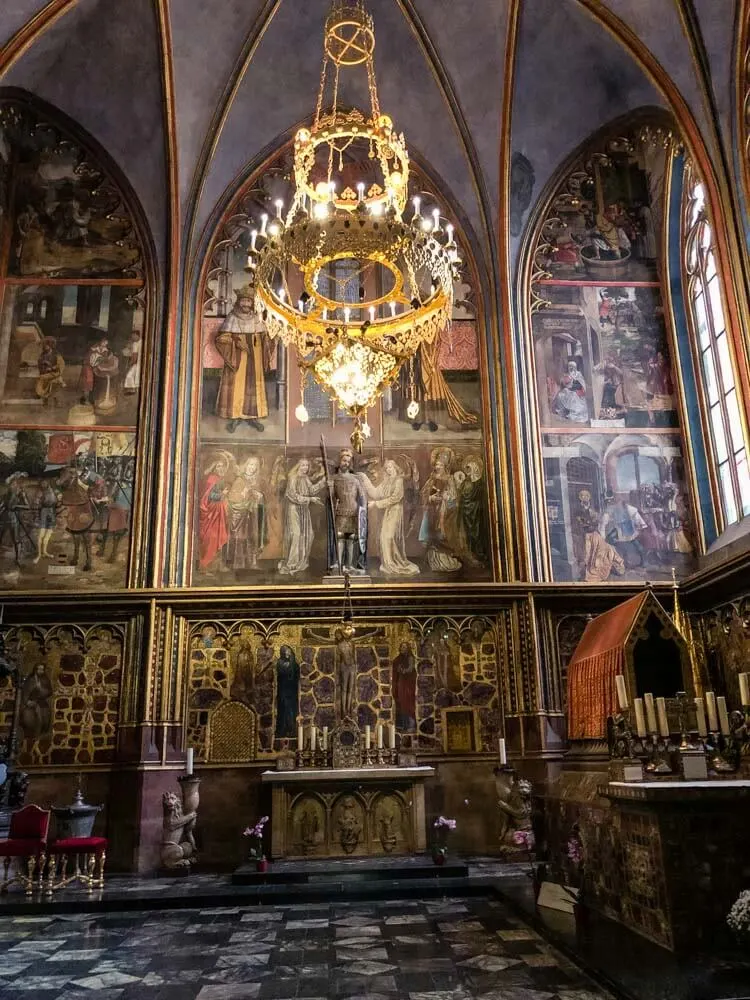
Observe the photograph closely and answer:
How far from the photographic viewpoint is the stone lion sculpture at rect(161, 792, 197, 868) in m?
11.2

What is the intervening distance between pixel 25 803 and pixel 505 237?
12122 mm

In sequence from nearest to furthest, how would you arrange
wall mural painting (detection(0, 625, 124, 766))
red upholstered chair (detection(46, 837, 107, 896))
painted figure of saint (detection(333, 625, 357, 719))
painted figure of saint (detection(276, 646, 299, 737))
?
red upholstered chair (detection(46, 837, 107, 896))
wall mural painting (detection(0, 625, 124, 766))
painted figure of saint (detection(333, 625, 357, 719))
painted figure of saint (detection(276, 646, 299, 737))

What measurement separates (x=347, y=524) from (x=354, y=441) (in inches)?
185

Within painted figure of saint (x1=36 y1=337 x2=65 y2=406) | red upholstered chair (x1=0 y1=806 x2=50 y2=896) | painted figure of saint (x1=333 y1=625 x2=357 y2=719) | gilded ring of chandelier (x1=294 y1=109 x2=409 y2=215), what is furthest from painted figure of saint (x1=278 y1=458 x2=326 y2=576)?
gilded ring of chandelier (x1=294 y1=109 x2=409 y2=215)

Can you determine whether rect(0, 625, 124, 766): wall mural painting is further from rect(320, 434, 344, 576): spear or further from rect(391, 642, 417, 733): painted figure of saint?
rect(391, 642, 417, 733): painted figure of saint

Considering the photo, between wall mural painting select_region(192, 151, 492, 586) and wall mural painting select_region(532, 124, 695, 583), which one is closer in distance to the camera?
wall mural painting select_region(192, 151, 492, 586)

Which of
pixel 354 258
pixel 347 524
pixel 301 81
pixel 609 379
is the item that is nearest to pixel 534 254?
pixel 609 379

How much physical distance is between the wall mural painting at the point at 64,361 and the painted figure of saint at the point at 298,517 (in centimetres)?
260

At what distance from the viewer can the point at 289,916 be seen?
840cm

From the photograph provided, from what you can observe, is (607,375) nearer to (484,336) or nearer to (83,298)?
(484,336)

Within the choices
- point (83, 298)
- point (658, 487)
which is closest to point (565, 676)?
point (658, 487)

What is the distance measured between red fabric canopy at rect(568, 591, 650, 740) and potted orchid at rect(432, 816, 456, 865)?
6.68 ft

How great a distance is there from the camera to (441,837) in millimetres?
11711

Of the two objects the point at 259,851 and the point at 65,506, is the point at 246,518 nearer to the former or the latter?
the point at 65,506
